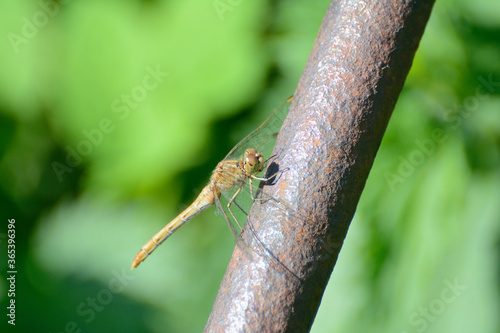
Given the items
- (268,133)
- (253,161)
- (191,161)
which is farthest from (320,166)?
(191,161)

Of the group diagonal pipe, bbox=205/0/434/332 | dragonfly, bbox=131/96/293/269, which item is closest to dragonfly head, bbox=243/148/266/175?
dragonfly, bbox=131/96/293/269

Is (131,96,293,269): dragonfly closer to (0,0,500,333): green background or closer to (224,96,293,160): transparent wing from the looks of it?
(224,96,293,160): transparent wing

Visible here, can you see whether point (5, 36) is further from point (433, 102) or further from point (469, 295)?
point (469, 295)

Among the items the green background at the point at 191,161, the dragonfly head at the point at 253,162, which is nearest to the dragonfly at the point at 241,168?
the dragonfly head at the point at 253,162

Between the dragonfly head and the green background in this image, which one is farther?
the green background

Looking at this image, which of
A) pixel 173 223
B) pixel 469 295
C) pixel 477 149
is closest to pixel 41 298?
pixel 173 223

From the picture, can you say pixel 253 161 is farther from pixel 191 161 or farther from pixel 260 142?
pixel 191 161
